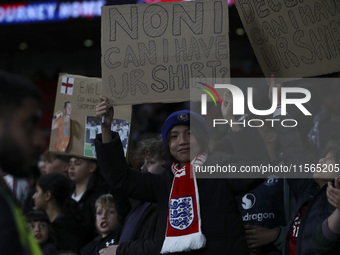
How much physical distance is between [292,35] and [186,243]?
131 cm

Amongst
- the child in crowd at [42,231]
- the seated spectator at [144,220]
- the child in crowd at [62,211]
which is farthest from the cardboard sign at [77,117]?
the child in crowd at [62,211]

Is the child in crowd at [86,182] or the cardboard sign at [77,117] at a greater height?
the cardboard sign at [77,117]

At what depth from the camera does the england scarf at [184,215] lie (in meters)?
2.89

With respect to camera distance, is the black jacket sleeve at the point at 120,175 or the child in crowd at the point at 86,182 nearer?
the black jacket sleeve at the point at 120,175

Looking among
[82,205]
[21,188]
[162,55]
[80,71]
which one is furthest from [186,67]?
[80,71]

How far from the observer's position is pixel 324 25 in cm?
336

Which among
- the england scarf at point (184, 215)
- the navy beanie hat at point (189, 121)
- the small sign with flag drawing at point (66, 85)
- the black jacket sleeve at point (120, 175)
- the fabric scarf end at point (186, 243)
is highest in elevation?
the small sign with flag drawing at point (66, 85)

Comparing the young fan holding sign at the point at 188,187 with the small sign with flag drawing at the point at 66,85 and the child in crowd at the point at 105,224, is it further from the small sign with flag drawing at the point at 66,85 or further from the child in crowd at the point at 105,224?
the small sign with flag drawing at the point at 66,85

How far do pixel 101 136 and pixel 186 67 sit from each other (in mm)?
602

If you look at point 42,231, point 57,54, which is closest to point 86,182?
point 42,231

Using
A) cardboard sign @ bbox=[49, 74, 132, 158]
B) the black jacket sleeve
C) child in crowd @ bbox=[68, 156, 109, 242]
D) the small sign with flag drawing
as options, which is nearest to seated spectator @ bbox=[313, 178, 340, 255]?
the black jacket sleeve

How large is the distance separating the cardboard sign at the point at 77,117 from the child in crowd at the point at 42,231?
0.54 m

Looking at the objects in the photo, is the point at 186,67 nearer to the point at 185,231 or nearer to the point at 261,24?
the point at 261,24

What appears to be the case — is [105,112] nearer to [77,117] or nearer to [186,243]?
[77,117]
